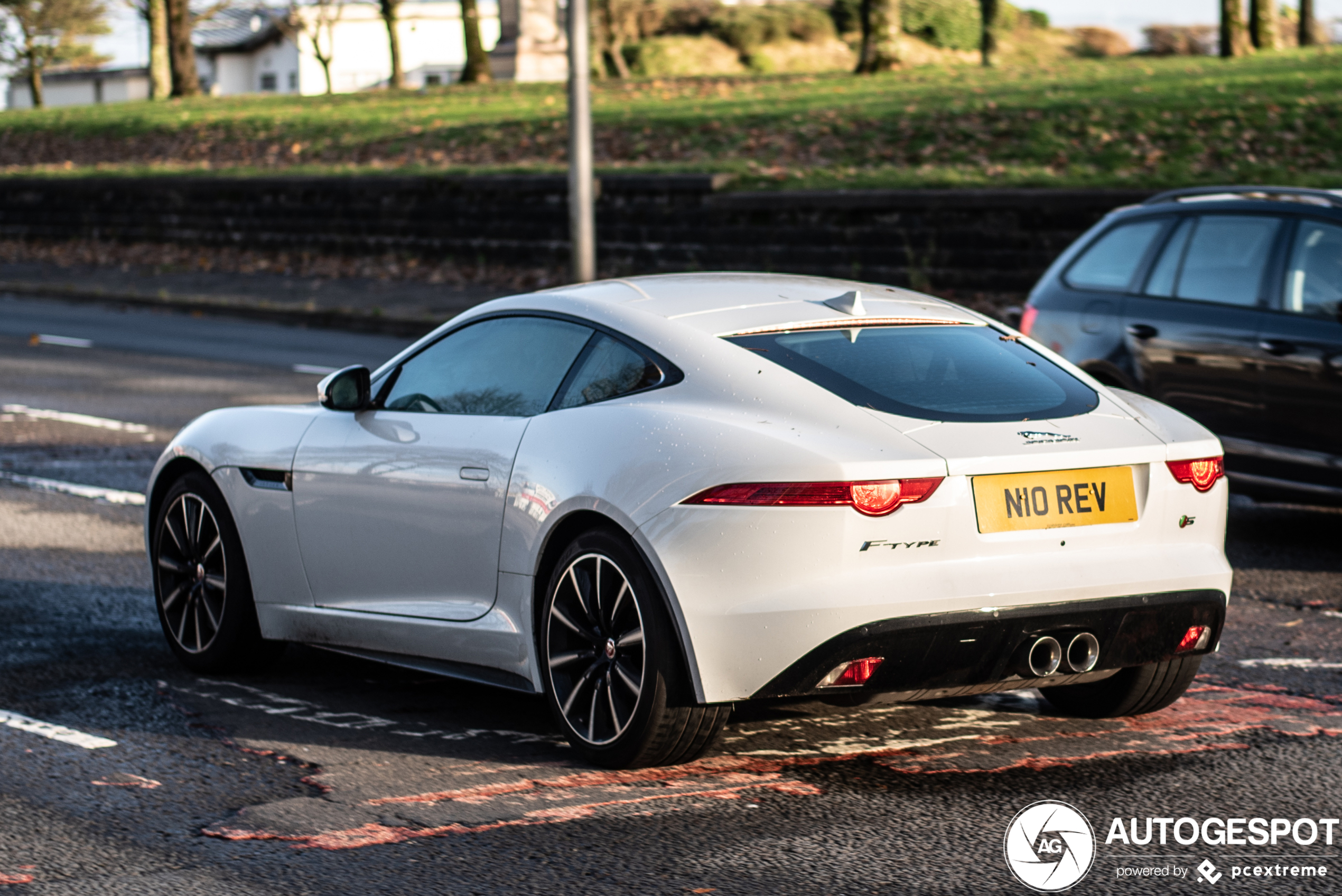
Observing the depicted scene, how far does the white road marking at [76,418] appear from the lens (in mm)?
12547

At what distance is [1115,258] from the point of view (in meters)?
9.16

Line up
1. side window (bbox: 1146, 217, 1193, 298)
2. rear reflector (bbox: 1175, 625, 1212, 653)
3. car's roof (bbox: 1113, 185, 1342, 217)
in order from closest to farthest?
rear reflector (bbox: 1175, 625, 1212, 653) < car's roof (bbox: 1113, 185, 1342, 217) < side window (bbox: 1146, 217, 1193, 298)

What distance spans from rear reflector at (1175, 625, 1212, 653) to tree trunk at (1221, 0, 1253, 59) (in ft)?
91.8

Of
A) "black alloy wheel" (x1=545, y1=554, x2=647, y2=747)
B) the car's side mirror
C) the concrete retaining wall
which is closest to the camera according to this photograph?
"black alloy wheel" (x1=545, y1=554, x2=647, y2=747)

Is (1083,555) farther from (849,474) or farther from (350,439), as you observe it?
(350,439)

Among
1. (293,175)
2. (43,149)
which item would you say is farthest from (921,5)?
(293,175)

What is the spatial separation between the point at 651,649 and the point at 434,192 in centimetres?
2126

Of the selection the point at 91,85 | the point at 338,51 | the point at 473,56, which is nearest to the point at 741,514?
the point at 473,56

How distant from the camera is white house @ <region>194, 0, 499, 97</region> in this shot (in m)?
94.7

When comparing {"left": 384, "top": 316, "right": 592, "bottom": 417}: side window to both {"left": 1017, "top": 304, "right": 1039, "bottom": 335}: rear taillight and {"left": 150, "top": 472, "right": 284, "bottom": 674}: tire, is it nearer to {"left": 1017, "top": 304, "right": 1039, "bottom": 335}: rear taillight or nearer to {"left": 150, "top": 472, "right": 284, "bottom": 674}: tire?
{"left": 150, "top": 472, "right": 284, "bottom": 674}: tire

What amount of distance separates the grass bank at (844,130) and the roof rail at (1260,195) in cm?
907

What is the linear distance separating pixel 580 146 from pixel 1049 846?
14970mm

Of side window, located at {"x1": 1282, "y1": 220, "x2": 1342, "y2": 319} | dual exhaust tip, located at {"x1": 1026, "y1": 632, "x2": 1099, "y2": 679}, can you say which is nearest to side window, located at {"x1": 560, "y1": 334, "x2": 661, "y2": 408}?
dual exhaust tip, located at {"x1": 1026, "y1": 632, "x2": 1099, "y2": 679}
